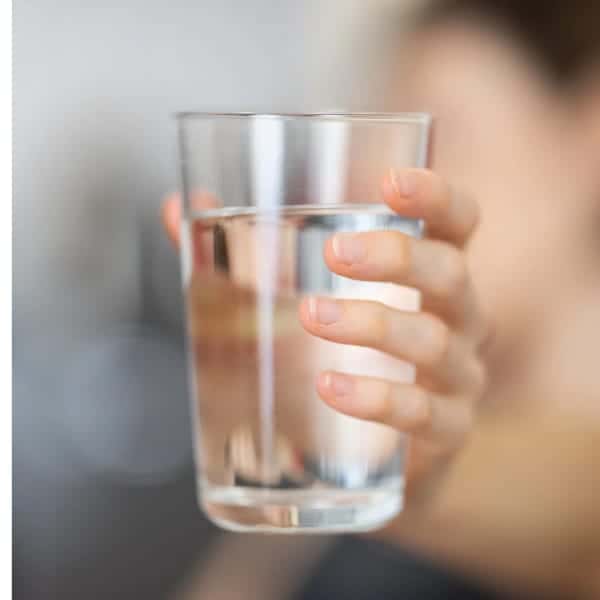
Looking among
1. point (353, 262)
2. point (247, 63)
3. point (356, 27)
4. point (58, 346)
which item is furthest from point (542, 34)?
point (353, 262)

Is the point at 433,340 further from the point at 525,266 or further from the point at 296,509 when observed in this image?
the point at 525,266

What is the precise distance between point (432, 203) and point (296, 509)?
135 millimetres

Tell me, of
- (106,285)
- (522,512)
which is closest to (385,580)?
(522,512)

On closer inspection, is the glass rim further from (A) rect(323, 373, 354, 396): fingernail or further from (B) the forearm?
(B) the forearm

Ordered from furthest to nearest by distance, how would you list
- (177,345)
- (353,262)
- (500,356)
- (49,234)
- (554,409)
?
1. (500,356)
2. (554,409)
3. (177,345)
4. (49,234)
5. (353,262)

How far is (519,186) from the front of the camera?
44.1 inches

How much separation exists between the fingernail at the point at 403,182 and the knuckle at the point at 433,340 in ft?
0.20

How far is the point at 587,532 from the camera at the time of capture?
3.10 ft

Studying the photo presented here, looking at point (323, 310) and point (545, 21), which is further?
point (545, 21)

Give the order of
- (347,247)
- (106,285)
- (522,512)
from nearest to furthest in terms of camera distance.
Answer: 1. (347,247)
2. (106,285)
3. (522,512)

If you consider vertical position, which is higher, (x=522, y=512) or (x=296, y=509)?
(x=296, y=509)

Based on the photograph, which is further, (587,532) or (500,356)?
(500,356)

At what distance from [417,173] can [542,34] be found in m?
0.76

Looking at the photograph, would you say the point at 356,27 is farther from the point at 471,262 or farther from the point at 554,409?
the point at 554,409
